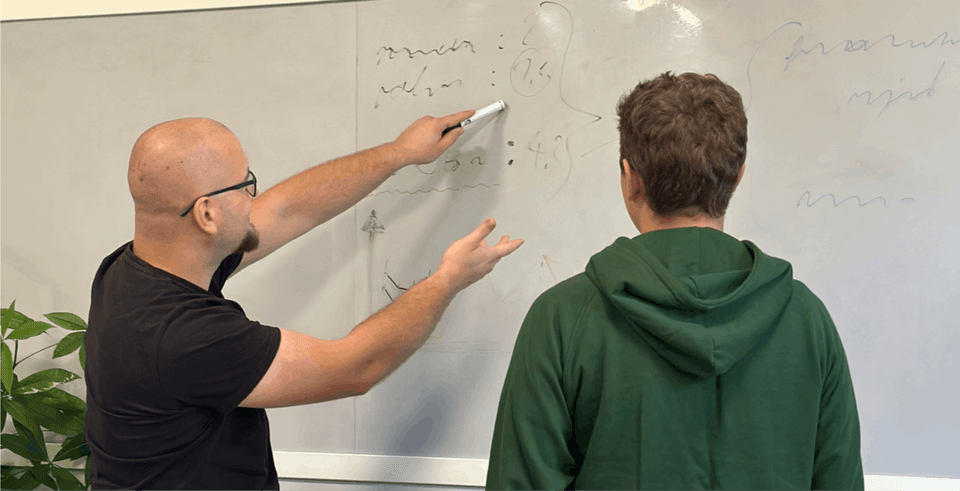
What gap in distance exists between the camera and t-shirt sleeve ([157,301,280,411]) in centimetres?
94

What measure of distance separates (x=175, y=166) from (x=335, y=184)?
1.22ft

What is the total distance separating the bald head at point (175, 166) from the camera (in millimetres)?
1000

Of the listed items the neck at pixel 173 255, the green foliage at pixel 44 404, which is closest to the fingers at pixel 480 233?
the neck at pixel 173 255

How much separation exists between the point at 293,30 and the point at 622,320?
3.66ft

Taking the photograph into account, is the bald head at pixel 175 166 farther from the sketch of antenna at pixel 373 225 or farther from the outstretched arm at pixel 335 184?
the sketch of antenna at pixel 373 225

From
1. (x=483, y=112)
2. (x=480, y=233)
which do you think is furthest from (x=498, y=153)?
(x=480, y=233)

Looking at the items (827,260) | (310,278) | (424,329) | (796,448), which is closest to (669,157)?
(796,448)

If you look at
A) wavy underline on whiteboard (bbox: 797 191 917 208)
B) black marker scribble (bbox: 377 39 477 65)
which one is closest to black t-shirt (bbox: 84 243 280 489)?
black marker scribble (bbox: 377 39 477 65)

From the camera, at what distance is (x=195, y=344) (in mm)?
944

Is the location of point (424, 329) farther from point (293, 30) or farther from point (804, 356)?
point (293, 30)

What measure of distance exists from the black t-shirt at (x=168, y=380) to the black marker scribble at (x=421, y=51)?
27.1 inches

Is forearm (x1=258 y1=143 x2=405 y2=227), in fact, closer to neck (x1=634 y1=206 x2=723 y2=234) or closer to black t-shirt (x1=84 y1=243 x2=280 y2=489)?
black t-shirt (x1=84 y1=243 x2=280 y2=489)

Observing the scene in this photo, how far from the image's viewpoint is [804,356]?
771 mm

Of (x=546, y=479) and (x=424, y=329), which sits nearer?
(x=546, y=479)
